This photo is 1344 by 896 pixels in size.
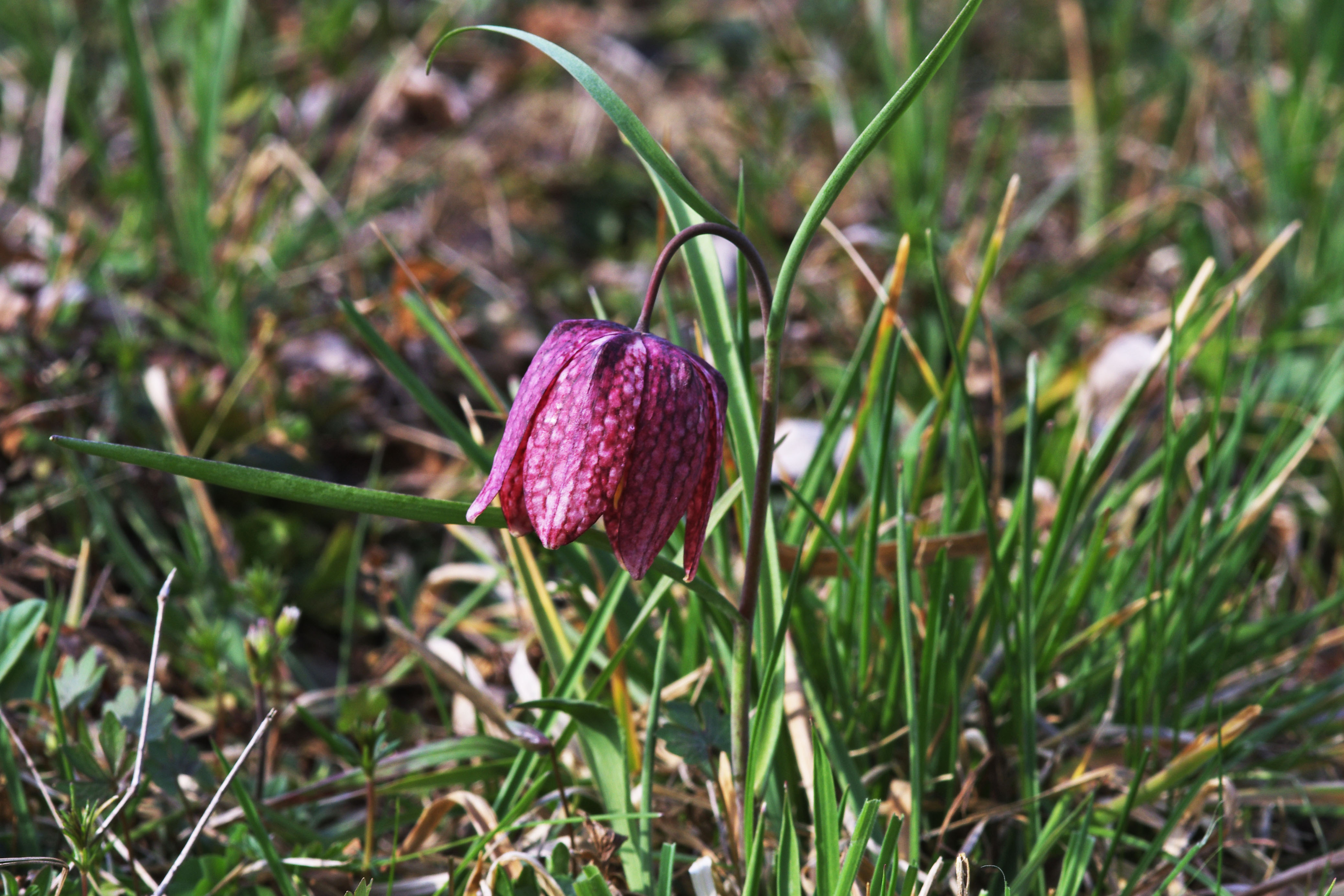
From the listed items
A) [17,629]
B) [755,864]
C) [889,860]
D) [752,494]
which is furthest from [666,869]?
[17,629]

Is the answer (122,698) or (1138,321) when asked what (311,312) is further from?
(1138,321)

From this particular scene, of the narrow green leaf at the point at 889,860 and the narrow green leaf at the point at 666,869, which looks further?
the narrow green leaf at the point at 666,869

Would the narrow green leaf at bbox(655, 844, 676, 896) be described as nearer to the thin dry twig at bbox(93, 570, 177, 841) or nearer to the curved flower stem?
the curved flower stem

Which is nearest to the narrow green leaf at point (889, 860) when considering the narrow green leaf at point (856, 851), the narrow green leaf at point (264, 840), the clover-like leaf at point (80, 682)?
the narrow green leaf at point (856, 851)

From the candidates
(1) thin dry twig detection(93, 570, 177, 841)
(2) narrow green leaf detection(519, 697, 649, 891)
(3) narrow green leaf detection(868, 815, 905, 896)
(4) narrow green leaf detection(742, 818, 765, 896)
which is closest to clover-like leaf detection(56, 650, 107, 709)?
(1) thin dry twig detection(93, 570, 177, 841)

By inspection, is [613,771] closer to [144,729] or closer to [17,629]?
[144,729]

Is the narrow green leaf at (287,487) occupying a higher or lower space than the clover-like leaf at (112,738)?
higher

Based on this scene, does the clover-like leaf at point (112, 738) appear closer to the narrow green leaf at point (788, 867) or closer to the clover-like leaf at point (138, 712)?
the clover-like leaf at point (138, 712)
